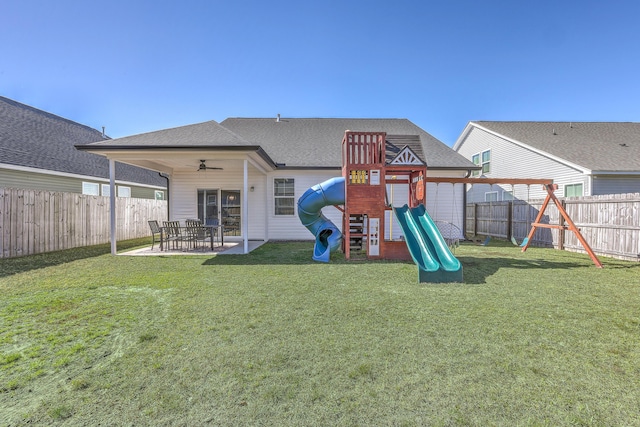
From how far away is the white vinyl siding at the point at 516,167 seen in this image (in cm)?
1281

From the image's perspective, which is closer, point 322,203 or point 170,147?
point 170,147

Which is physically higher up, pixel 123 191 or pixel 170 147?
pixel 170 147

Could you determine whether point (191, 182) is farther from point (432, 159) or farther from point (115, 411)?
point (115, 411)

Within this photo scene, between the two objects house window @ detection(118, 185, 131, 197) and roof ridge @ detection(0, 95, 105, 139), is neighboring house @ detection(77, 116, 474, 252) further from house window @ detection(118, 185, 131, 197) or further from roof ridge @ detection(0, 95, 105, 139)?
roof ridge @ detection(0, 95, 105, 139)

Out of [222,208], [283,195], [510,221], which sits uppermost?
[283,195]

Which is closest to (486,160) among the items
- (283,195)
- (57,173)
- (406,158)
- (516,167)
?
(516,167)

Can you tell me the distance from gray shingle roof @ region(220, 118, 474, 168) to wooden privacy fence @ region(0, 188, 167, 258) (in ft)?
21.5

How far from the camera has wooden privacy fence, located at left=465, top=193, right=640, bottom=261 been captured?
304 inches

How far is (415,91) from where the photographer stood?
52.0 ft

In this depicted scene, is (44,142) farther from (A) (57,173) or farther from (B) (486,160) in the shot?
(B) (486,160)

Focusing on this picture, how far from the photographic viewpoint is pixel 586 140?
1450 centimetres

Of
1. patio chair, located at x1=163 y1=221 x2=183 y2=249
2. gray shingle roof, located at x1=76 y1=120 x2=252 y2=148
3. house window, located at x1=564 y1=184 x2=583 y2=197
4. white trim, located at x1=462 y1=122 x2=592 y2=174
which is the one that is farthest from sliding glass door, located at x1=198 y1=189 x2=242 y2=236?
house window, located at x1=564 y1=184 x2=583 y2=197

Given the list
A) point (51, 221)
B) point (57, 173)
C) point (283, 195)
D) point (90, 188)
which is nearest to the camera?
point (51, 221)

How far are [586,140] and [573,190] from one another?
4.01m
